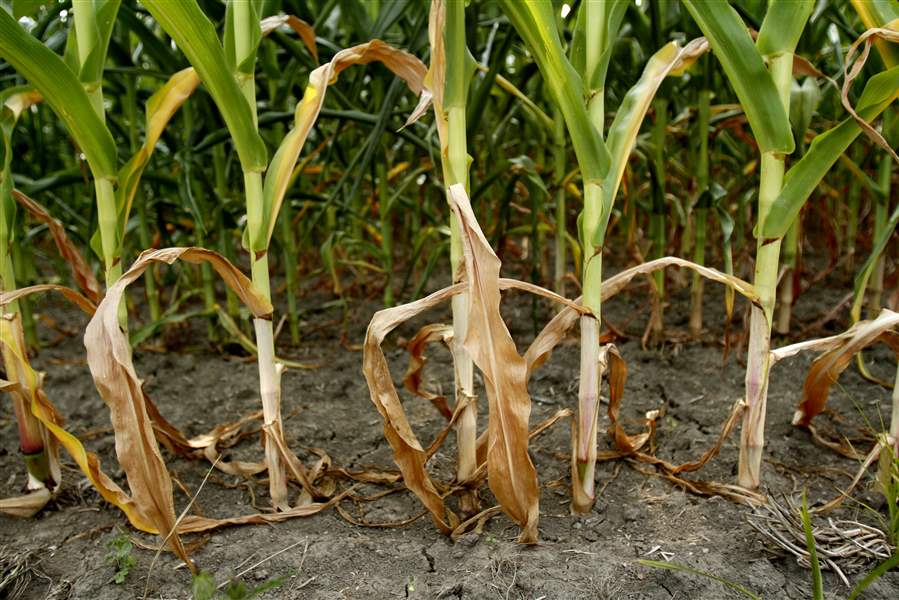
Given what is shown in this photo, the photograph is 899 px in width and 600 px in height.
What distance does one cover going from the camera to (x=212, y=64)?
1018mm

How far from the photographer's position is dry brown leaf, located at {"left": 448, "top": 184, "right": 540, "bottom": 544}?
0.96 m

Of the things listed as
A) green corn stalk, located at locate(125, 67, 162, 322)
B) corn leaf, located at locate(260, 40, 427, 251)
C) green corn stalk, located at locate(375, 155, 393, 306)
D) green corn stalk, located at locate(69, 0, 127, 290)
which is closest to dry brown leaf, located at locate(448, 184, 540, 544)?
corn leaf, located at locate(260, 40, 427, 251)

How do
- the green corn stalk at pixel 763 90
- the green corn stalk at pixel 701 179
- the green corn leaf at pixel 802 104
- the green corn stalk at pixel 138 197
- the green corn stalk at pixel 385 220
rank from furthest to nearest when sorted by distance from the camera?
1. the green corn stalk at pixel 385 220
2. the green corn stalk at pixel 138 197
3. the green corn stalk at pixel 701 179
4. the green corn leaf at pixel 802 104
5. the green corn stalk at pixel 763 90

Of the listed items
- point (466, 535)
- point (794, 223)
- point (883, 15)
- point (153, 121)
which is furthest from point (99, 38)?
point (794, 223)

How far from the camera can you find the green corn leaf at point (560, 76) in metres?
0.97

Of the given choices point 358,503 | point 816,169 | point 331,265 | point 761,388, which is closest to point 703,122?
point 816,169

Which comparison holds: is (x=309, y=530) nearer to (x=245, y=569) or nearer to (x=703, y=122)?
(x=245, y=569)

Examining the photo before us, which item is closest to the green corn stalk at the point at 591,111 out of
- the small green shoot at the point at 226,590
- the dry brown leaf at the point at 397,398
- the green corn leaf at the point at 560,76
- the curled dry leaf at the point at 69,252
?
the green corn leaf at the point at 560,76

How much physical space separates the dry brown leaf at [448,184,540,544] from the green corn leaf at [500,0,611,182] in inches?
7.2

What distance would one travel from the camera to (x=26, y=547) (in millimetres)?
1187

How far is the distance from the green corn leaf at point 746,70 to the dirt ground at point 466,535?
1.60 feet

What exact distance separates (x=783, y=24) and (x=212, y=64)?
31.8 inches

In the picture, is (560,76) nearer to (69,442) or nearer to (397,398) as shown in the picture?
(397,398)

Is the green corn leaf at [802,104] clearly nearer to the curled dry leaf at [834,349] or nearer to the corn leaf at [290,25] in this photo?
the curled dry leaf at [834,349]
